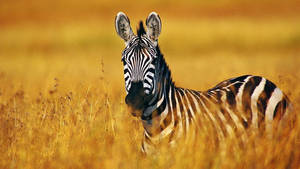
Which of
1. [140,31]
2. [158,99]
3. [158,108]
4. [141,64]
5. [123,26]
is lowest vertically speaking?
[158,108]

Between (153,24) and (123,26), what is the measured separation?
1.35 feet

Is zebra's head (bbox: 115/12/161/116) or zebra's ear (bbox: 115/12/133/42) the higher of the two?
zebra's ear (bbox: 115/12/133/42)

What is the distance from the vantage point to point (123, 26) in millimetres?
4926

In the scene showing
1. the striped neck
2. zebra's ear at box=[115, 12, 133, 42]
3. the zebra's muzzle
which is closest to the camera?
the zebra's muzzle

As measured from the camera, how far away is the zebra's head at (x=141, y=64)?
169 inches

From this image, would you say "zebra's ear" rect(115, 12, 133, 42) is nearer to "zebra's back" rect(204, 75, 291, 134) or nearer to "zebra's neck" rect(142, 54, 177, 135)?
"zebra's neck" rect(142, 54, 177, 135)

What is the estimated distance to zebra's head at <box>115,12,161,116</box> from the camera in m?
4.29

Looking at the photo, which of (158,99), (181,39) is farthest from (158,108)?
(181,39)

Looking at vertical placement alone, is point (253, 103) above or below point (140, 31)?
below

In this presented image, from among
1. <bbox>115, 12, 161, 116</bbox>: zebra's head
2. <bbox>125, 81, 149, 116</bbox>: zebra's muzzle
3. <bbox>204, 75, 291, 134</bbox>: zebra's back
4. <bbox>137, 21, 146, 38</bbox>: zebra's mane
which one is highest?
<bbox>137, 21, 146, 38</bbox>: zebra's mane

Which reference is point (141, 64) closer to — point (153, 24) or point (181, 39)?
point (153, 24)

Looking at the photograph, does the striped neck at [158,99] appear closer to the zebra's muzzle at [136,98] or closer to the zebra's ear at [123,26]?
the zebra's muzzle at [136,98]

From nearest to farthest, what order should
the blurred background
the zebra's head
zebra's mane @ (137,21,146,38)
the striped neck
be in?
the zebra's head < the striped neck < zebra's mane @ (137,21,146,38) < the blurred background

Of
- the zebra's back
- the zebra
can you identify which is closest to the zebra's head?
the zebra
